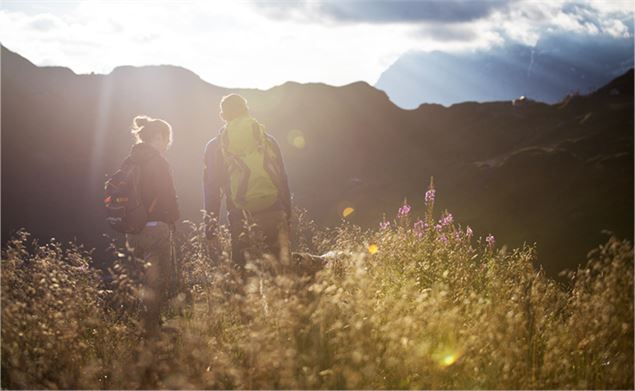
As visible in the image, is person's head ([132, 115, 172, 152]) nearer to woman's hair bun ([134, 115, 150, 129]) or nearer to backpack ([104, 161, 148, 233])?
woman's hair bun ([134, 115, 150, 129])

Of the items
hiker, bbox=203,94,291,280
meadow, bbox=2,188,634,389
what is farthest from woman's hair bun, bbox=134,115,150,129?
meadow, bbox=2,188,634,389

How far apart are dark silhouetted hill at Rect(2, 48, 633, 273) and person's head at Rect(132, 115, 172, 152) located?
39.7 metres

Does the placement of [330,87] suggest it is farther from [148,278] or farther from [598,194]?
[148,278]

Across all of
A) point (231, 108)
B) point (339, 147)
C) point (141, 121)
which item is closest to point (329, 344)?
point (231, 108)

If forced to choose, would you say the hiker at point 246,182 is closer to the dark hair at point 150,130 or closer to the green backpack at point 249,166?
the green backpack at point 249,166

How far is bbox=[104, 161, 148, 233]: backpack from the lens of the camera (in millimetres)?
5711

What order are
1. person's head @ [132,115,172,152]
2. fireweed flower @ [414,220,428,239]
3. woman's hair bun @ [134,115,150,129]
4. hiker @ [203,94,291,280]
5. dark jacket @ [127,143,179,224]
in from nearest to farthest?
hiker @ [203,94,291,280] < dark jacket @ [127,143,179,224] < person's head @ [132,115,172,152] < woman's hair bun @ [134,115,150,129] < fireweed flower @ [414,220,428,239]

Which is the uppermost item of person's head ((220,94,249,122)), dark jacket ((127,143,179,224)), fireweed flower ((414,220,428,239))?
person's head ((220,94,249,122))

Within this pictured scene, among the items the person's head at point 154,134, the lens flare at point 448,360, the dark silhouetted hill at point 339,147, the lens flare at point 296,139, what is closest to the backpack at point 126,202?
the person's head at point 154,134

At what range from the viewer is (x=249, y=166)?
5.61 metres

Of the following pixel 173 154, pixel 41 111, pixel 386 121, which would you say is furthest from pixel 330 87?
pixel 41 111

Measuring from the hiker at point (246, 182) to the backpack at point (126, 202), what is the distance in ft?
2.48

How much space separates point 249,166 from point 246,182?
173 mm

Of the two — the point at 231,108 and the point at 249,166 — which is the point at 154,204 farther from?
the point at 231,108
